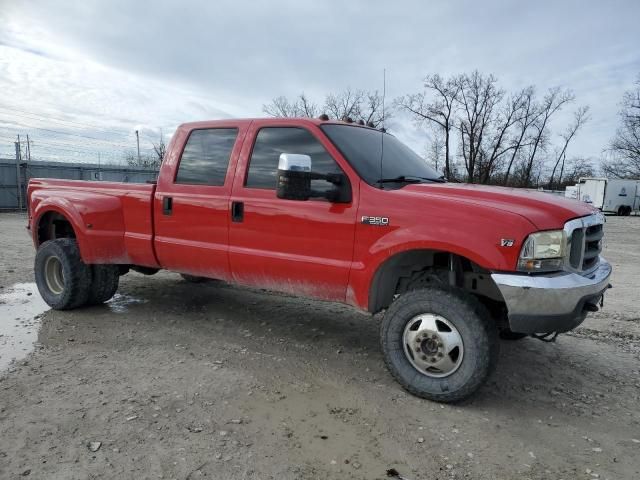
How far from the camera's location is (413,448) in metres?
2.87

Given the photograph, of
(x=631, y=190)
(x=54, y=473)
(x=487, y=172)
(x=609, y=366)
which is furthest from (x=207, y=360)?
(x=487, y=172)

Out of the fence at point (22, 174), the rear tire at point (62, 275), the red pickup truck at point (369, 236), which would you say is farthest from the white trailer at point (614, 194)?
the rear tire at point (62, 275)

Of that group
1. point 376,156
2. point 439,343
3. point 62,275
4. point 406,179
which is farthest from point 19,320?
point 439,343

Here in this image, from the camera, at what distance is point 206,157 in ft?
15.3

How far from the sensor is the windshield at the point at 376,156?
3850 mm

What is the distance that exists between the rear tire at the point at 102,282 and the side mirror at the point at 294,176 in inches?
116

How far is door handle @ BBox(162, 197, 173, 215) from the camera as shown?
4.73 m

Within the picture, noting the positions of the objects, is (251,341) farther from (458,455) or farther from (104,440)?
(458,455)

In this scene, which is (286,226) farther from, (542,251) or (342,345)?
(542,251)

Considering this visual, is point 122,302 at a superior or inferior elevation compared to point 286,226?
inferior

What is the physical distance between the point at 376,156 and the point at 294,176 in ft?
3.15

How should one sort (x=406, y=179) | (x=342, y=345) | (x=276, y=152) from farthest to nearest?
(x=342, y=345), (x=276, y=152), (x=406, y=179)

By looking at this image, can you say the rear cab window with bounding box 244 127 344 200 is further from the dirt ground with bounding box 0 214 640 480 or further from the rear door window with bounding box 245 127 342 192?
the dirt ground with bounding box 0 214 640 480

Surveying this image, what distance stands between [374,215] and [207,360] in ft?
6.09
